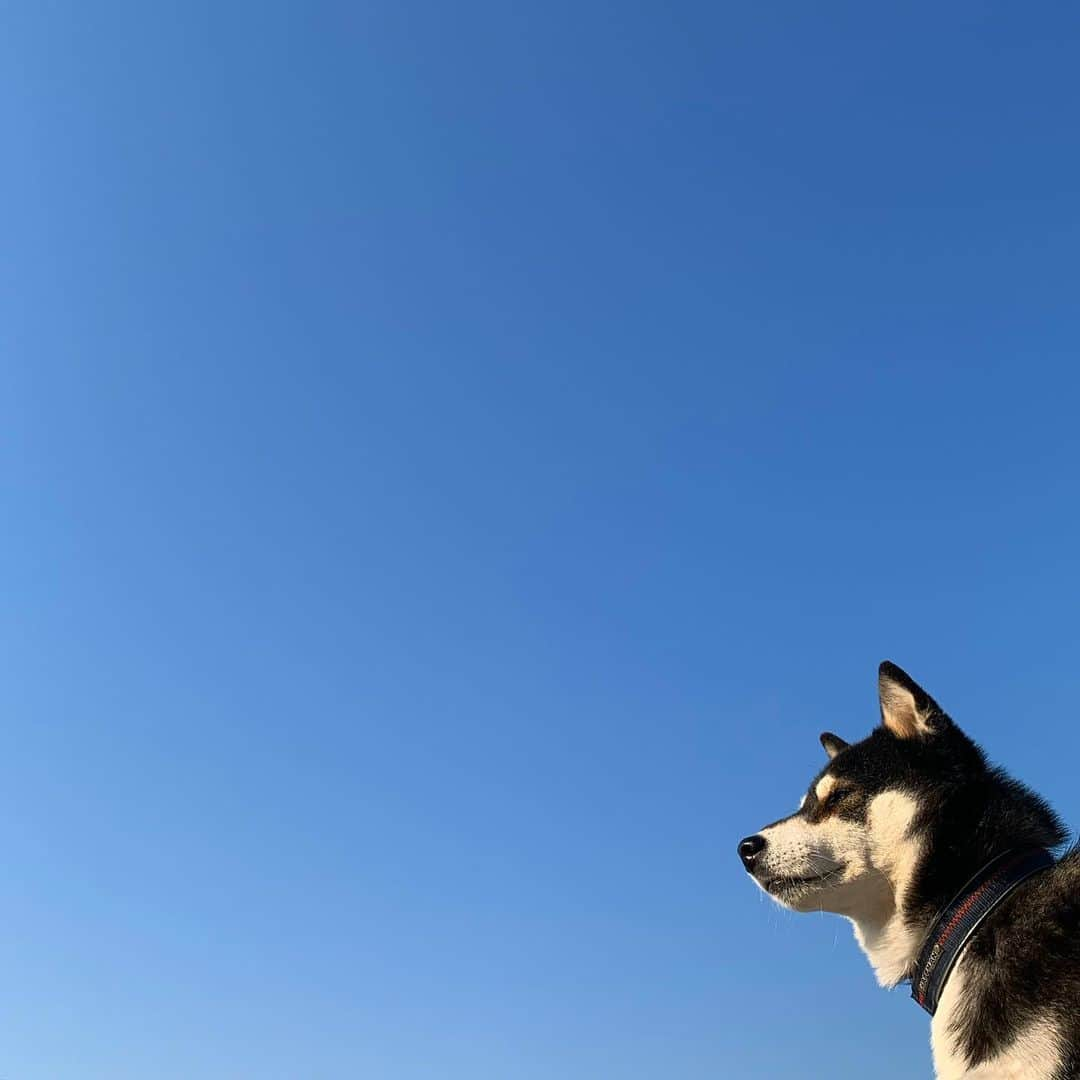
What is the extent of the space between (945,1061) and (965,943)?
0.85m

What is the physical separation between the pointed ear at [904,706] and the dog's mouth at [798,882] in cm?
138

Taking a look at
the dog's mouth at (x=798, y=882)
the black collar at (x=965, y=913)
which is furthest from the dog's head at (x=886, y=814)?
the black collar at (x=965, y=913)

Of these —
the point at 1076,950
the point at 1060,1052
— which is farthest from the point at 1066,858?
the point at 1060,1052

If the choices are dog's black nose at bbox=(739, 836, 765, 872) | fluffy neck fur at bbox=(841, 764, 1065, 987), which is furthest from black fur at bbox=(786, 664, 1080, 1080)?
dog's black nose at bbox=(739, 836, 765, 872)

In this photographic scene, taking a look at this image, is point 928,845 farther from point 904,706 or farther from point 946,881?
point 904,706

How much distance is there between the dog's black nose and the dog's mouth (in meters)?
0.23

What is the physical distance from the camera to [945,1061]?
24.2 feet

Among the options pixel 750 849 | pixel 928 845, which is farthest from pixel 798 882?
pixel 928 845

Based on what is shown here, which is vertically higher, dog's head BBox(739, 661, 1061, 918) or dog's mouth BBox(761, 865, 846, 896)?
dog's head BBox(739, 661, 1061, 918)

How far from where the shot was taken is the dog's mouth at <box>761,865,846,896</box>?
28.9 ft

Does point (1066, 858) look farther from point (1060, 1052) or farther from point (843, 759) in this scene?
point (843, 759)

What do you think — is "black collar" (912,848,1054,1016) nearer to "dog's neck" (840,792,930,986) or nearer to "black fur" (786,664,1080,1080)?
"black fur" (786,664,1080,1080)

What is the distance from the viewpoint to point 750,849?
30.9 feet

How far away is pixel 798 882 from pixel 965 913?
155 centimetres
